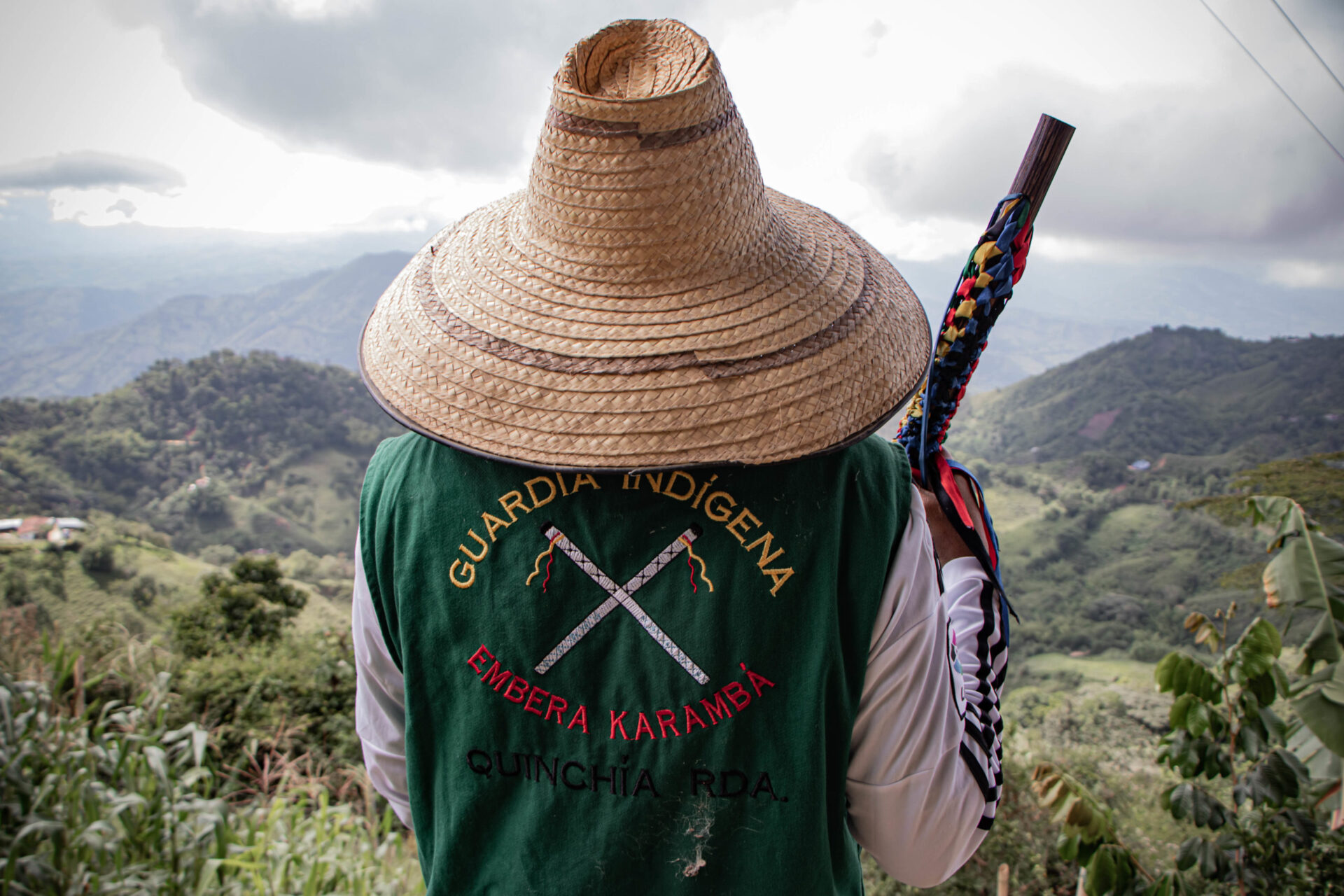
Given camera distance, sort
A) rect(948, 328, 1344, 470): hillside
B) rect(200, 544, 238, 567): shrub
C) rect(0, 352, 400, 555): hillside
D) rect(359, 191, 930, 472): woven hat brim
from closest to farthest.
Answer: rect(359, 191, 930, 472): woven hat brim
rect(948, 328, 1344, 470): hillside
rect(200, 544, 238, 567): shrub
rect(0, 352, 400, 555): hillside

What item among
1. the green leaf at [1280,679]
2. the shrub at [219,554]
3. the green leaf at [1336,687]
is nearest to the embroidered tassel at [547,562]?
the green leaf at [1280,679]

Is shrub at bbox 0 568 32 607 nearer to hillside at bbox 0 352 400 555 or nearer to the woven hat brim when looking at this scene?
hillside at bbox 0 352 400 555

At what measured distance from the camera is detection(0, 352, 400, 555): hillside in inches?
1169

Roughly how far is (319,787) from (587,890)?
312 centimetres

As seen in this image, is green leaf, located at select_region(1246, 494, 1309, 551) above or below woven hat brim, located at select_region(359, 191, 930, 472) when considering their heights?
below

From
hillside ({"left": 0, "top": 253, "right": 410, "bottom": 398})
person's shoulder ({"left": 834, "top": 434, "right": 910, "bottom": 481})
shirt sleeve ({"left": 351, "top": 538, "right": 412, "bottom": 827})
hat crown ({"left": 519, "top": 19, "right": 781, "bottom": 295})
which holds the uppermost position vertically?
hillside ({"left": 0, "top": 253, "right": 410, "bottom": 398})

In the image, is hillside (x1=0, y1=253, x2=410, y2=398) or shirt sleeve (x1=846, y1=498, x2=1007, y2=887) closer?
shirt sleeve (x1=846, y1=498, x2=1007, y2=887)

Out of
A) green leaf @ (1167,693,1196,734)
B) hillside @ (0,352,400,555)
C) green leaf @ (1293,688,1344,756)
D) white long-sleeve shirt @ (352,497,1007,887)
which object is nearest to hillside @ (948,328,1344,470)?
green leaf @ (1293,688,1344,756)

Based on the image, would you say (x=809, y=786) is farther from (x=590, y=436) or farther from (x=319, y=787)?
(x=319, y=787)

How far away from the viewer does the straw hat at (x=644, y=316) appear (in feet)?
2.06

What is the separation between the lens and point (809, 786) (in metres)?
0.68

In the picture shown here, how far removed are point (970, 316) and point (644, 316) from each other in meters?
0.49

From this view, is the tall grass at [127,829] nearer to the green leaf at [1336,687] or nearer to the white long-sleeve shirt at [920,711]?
the white long-sleeve shirt at [920,711]

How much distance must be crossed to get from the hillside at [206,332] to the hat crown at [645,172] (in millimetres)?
54208
